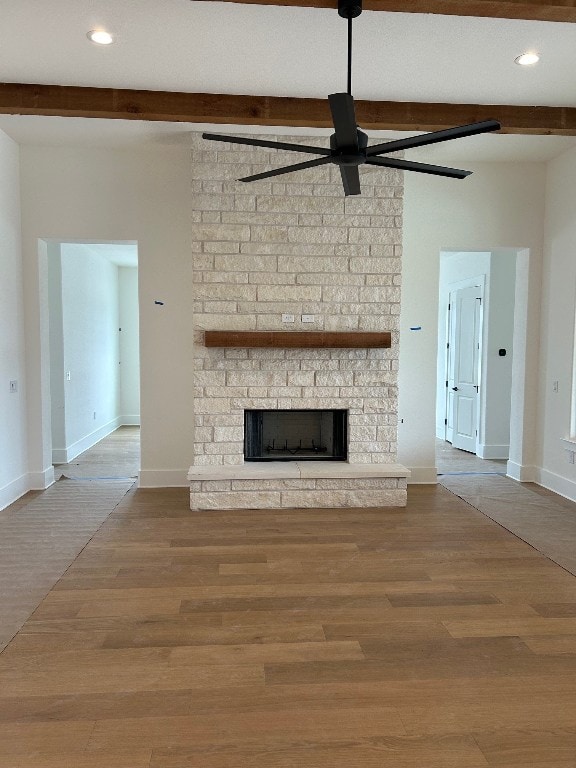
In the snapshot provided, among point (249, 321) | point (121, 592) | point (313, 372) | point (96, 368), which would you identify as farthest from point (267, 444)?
point (96, 368)

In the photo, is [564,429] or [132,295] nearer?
[564,429]

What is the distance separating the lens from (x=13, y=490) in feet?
14.3

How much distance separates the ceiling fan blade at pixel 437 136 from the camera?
2324mm

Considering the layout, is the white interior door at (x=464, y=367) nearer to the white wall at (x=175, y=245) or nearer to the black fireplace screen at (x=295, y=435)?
the white wall at (x=175, y=245)

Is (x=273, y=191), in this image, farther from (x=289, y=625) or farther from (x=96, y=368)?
(x=96, y=368)

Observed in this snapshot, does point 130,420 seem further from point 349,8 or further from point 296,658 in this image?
point 349,8

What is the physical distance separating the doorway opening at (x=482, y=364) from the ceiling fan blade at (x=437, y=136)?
149 inches

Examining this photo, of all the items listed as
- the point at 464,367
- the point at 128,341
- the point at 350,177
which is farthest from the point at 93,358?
the point at 350,177

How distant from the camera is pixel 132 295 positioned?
29.7 feet

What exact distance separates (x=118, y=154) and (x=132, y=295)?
4.60 metres

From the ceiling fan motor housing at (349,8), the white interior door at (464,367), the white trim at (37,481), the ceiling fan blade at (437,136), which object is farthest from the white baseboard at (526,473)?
the white trim at (37,481)

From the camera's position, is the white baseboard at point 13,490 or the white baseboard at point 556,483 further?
the white baseboard at point 556,483

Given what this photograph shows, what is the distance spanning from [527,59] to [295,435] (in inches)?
125

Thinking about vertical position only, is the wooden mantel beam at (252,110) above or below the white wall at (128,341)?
above
